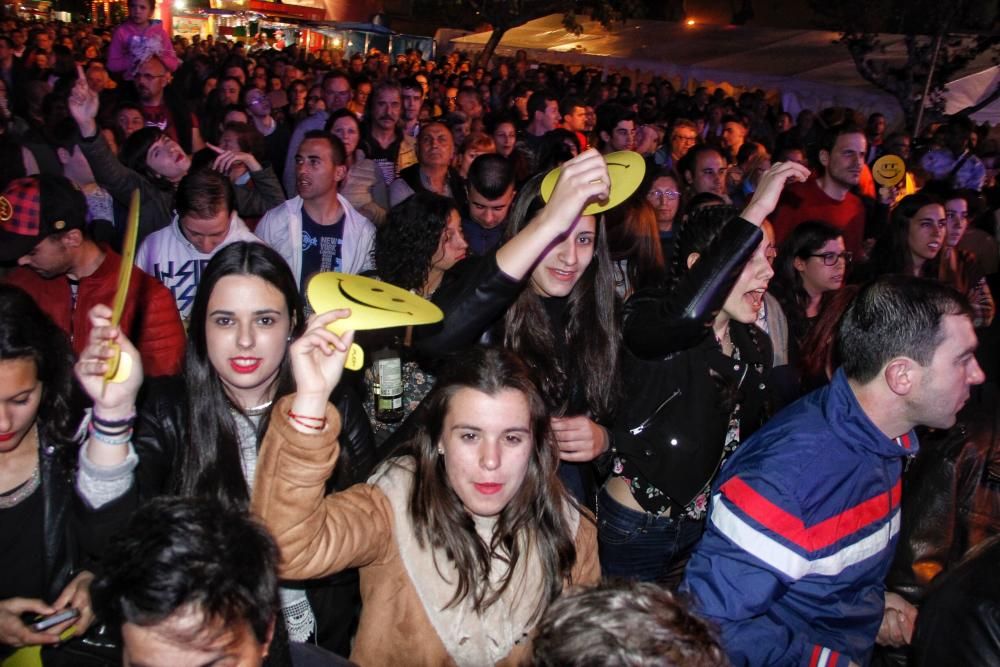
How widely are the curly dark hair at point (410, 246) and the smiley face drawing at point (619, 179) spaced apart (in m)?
1.41

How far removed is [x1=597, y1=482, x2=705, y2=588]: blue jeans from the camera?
121 inches

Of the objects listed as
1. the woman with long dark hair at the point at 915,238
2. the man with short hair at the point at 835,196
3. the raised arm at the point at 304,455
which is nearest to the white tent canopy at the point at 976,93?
the man with short hair at the point at 835,196

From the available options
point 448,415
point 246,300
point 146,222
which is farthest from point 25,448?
point 146,222

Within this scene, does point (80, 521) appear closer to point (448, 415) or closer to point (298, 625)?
point (298, 625)

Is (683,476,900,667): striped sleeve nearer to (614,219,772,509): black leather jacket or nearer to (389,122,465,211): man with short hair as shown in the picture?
(614,219,772,509): black leather jacket

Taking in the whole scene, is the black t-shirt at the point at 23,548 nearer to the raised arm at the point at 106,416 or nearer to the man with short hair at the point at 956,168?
the raised arm at the point at 106,416

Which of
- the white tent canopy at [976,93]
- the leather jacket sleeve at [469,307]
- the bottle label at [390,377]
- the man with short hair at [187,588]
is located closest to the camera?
the man with short hair at [187,588]

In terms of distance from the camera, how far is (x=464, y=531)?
7.32 ft

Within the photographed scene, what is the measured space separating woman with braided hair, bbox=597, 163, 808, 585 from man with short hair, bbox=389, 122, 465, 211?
3.48 m

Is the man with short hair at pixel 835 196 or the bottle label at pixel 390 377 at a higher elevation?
the man with short hair at pixel 835 196

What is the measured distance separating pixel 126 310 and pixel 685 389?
7.48 feet

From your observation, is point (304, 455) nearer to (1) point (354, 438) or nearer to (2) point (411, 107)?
(1) point (354, 438)

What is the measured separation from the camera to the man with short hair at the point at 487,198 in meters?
5.08

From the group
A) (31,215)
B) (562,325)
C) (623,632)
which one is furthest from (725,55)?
(623,632)
